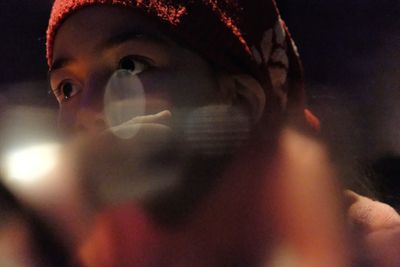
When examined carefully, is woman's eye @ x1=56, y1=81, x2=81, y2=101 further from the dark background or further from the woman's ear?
the woman's ear

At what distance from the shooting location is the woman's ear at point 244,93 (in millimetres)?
468

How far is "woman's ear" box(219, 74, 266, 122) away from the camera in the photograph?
468 mm

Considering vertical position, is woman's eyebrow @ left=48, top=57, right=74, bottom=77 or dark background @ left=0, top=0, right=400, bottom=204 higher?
woman's eyebrow @ left=48, top=57, right=74, bottom=77

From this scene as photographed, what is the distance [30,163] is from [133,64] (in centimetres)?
13

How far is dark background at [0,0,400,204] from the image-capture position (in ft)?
1.62

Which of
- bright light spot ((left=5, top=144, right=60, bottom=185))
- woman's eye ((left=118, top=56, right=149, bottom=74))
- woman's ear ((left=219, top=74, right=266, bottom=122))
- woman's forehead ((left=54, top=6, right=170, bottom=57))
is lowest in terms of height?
bright light spot ((left=5, top=144, right=60, bottom=185))

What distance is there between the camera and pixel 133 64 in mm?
446

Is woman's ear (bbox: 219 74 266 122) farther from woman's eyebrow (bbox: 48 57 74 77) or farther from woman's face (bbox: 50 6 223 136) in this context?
woman's eyebrow (bbox: 48 57 74 77)

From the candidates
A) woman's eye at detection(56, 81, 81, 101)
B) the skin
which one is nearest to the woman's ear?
the skin

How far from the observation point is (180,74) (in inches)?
17.8

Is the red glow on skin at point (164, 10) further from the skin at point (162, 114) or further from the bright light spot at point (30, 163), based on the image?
the bright light spot at point (30, 163)

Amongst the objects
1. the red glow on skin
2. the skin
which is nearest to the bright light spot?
the skin

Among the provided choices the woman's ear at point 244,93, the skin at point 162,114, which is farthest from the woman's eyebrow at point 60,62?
the woman's ear at point 244,93

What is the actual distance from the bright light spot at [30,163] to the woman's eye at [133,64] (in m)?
0.09
